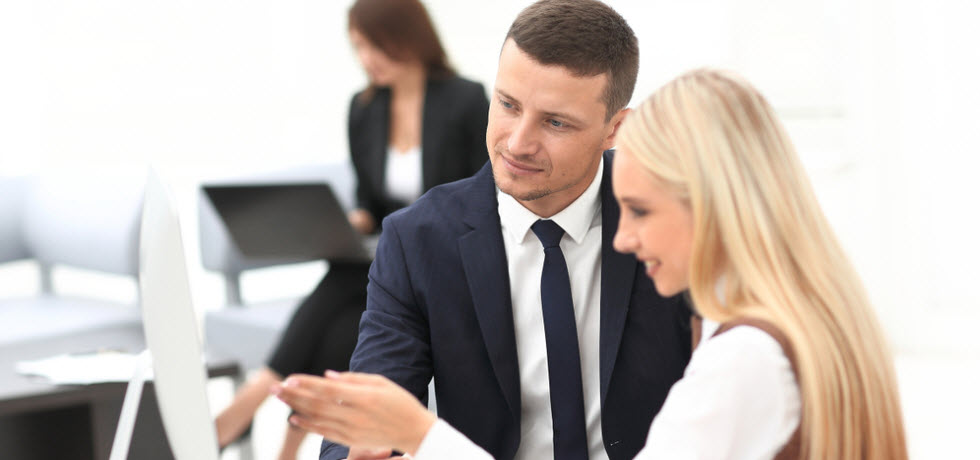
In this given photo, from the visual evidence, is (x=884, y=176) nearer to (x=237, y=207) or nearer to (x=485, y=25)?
(x=485, y=25)

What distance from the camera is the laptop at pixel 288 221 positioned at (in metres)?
2.67

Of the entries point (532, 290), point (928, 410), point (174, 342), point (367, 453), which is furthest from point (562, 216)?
point (928, 410)

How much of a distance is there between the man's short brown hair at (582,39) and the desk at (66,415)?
1.28 metres

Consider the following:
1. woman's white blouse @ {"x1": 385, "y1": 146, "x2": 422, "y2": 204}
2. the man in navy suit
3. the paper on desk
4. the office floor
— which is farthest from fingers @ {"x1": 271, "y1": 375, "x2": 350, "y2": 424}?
the office floor

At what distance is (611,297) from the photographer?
139 centimetres

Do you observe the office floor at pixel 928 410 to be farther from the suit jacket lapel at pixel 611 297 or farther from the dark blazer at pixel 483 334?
the suit jacket lapel at pixel 611 297

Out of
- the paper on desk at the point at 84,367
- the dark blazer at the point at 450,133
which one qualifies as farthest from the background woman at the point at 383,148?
the paper on desk at the point at 84,367

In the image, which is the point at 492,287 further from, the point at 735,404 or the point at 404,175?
the point at 404,175

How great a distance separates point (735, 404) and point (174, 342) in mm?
505

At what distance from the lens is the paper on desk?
2.19m

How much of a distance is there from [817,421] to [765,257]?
16 cm

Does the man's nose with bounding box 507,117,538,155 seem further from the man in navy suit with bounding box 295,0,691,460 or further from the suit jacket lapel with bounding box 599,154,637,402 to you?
the suit jacket lapel with bounding box 599,154,637,402

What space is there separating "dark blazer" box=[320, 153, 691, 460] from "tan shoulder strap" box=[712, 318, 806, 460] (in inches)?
15.1

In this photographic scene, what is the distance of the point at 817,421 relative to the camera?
96 centimetres
